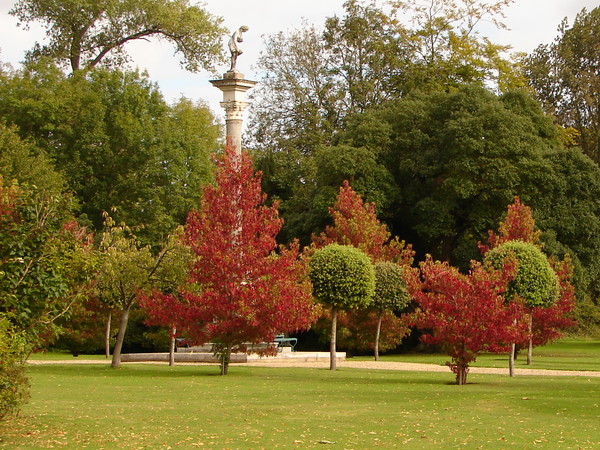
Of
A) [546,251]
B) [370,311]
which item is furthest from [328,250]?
[546,251]

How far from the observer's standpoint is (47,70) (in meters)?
46.0

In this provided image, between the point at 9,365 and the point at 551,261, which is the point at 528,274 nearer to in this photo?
the point at 551,261

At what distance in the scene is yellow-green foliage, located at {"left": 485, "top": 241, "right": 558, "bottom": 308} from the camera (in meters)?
26.2

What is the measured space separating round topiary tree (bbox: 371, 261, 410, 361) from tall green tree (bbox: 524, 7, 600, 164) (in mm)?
22026

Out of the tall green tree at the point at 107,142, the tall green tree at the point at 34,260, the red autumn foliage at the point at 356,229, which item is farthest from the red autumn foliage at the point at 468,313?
the tall green tree at the point at 107,142

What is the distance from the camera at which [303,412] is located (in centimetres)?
1586

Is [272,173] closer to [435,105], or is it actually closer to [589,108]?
[435,105]

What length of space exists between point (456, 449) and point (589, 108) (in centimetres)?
4575

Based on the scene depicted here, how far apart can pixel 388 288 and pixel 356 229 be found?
3.06m

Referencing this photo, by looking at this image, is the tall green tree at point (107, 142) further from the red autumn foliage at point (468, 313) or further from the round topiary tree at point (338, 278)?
the red autumn foliage at point (468, 313)

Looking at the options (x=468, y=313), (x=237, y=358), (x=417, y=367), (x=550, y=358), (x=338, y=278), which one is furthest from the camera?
(x=550, y=358)

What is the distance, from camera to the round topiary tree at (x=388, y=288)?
3453 cm

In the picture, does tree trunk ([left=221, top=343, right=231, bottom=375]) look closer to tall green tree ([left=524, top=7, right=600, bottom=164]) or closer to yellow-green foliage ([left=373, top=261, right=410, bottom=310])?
yellow-green foliage ([left=373, top=261, right=410, bottom=310])

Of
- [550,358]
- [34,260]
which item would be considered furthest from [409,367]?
[34,260]
